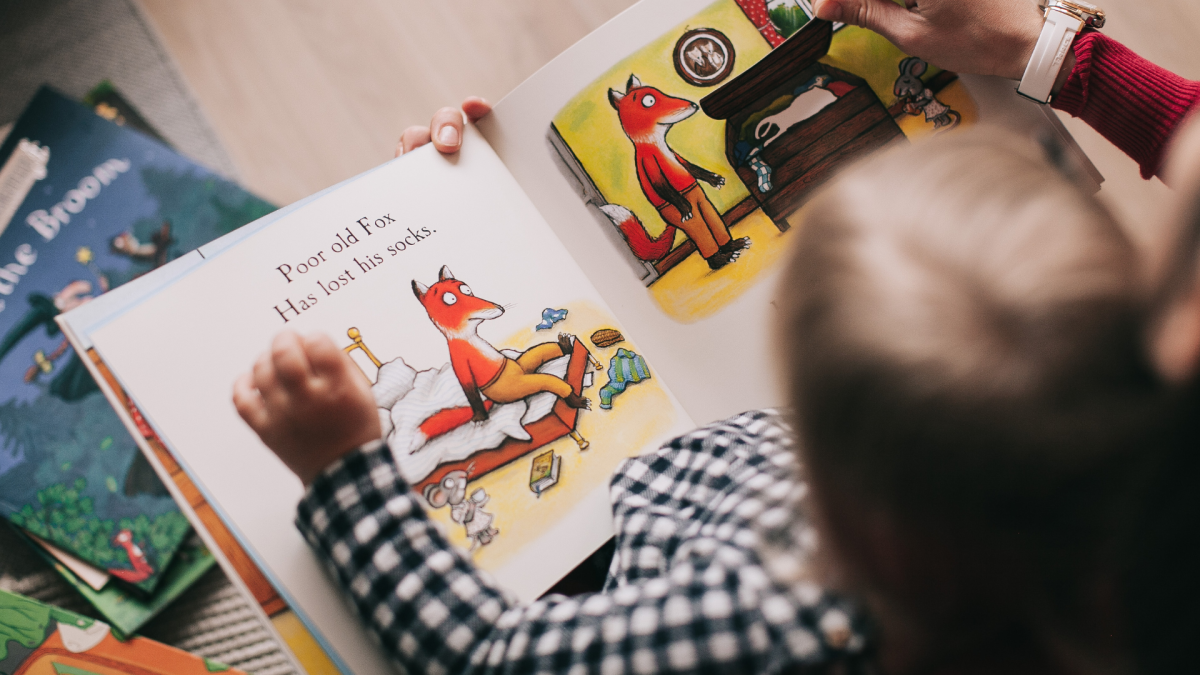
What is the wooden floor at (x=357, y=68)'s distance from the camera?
621mm

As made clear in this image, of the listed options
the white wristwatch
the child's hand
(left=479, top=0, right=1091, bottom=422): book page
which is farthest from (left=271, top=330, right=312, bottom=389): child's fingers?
the white wristwatch

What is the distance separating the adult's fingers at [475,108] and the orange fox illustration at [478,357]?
0.46ft

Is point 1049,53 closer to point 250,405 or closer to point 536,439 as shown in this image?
point 536,439

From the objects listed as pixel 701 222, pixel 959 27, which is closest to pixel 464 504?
pixel 701 222

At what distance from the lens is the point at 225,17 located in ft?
2.08

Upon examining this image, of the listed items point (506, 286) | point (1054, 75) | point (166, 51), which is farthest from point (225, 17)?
point (1054, 75)

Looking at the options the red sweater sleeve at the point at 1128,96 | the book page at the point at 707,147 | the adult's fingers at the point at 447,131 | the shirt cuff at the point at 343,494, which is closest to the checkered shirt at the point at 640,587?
Result: the shirt cuff at the point at 343,494

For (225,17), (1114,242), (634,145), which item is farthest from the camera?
(225,17)

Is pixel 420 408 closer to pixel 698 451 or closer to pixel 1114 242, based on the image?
pixel 698 451

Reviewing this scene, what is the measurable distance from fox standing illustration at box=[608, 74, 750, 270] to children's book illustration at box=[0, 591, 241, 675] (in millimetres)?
570

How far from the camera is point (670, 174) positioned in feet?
1.61

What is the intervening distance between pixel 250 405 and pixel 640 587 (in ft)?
0.86

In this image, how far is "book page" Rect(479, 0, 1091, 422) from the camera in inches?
19.1

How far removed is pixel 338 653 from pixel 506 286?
26 centimetres
